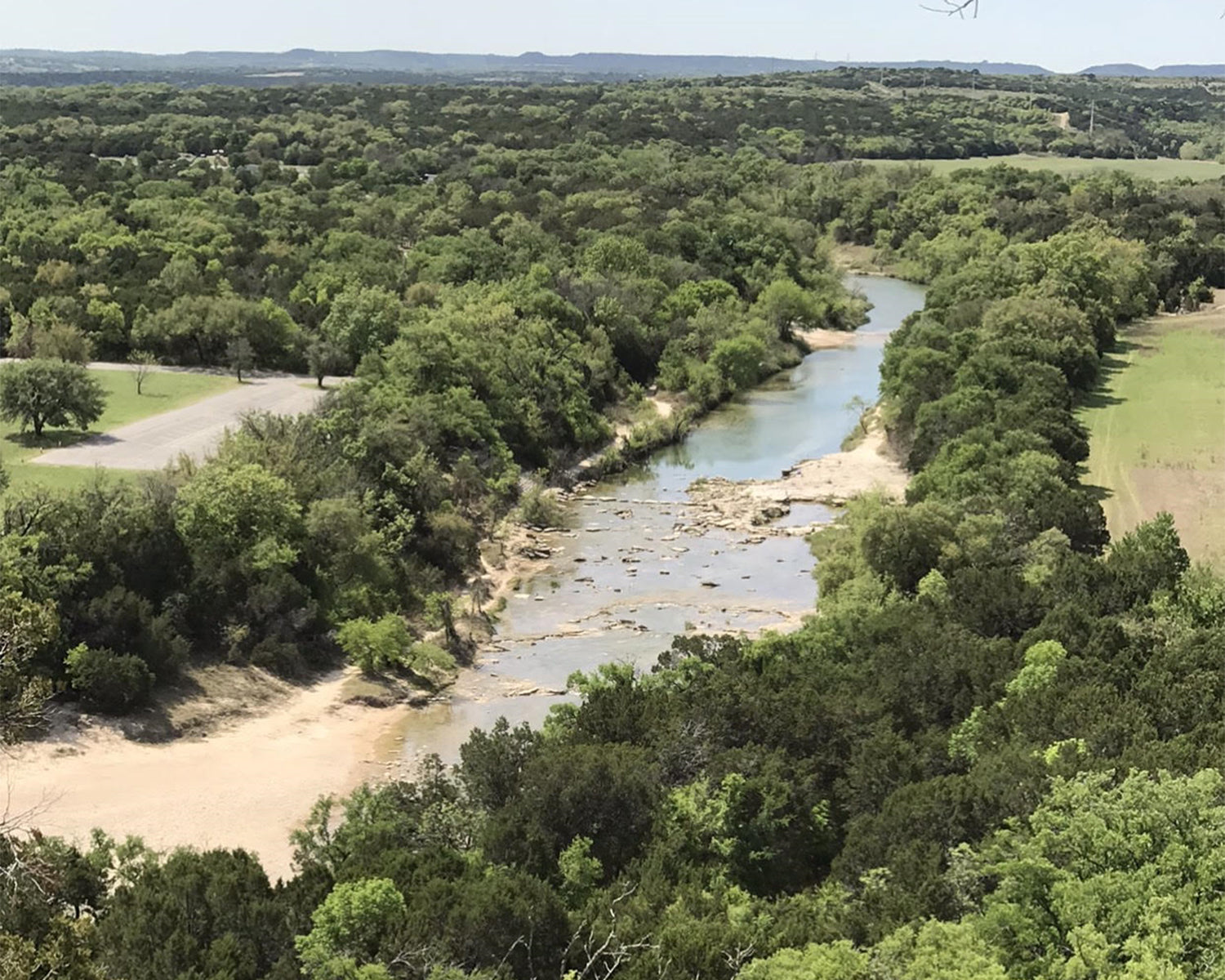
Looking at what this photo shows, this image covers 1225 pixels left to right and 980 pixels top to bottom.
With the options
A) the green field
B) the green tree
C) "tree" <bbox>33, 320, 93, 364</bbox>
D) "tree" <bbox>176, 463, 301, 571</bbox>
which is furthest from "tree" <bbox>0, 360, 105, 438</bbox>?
the green field

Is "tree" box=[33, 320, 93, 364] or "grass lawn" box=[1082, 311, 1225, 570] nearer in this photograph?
"grass lawn" box=[1082, 311, 1225, 570]

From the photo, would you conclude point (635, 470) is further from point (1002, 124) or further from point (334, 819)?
point (1002, 124)

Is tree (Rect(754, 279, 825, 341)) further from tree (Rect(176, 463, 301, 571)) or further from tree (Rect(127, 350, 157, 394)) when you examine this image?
tree (Rect(176, 463, 301, 571))

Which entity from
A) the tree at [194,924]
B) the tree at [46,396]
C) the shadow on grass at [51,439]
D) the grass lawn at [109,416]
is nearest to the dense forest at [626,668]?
the tree at [194,924]

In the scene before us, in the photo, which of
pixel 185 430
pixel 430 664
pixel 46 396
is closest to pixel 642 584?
pixel 430 664

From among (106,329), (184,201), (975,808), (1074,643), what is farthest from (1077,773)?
(184,201)

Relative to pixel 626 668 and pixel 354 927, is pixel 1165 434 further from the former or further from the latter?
pixel 354 927
